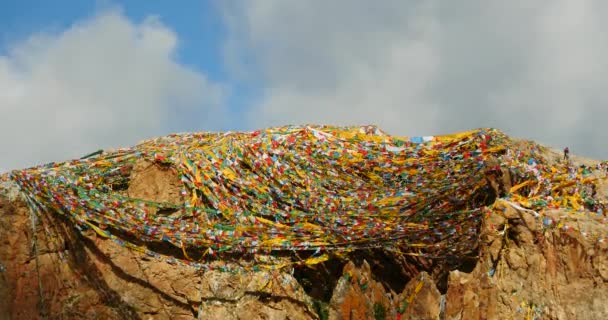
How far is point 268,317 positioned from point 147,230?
2.78m

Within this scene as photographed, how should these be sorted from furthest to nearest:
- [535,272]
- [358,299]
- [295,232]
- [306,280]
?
[306,280] → [295,232] → [358,299] → [535,272]

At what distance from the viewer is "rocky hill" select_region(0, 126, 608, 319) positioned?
37.6 ft

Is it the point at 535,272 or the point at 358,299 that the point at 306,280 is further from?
the point at 535,272

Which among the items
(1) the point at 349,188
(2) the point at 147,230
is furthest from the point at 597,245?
(2) the point at 147,230

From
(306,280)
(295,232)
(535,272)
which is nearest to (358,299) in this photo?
(306,280)

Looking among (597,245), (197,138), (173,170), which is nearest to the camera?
(597,245)

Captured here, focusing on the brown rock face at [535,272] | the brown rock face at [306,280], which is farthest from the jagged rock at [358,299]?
the brown rock face at [535,272]

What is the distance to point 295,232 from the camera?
41.0 feet

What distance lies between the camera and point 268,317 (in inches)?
465

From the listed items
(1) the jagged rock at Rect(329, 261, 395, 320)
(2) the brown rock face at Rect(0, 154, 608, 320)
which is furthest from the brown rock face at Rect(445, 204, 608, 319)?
(1) the jagged rock at Rect(329, 261, 395, 320)

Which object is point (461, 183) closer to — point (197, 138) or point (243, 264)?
point (243, 264)

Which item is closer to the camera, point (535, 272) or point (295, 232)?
point (535, 272)

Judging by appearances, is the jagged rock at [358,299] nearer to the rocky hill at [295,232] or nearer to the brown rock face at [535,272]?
the rocky hill at [295,232]

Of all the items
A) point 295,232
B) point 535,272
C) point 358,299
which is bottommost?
point 358,299
